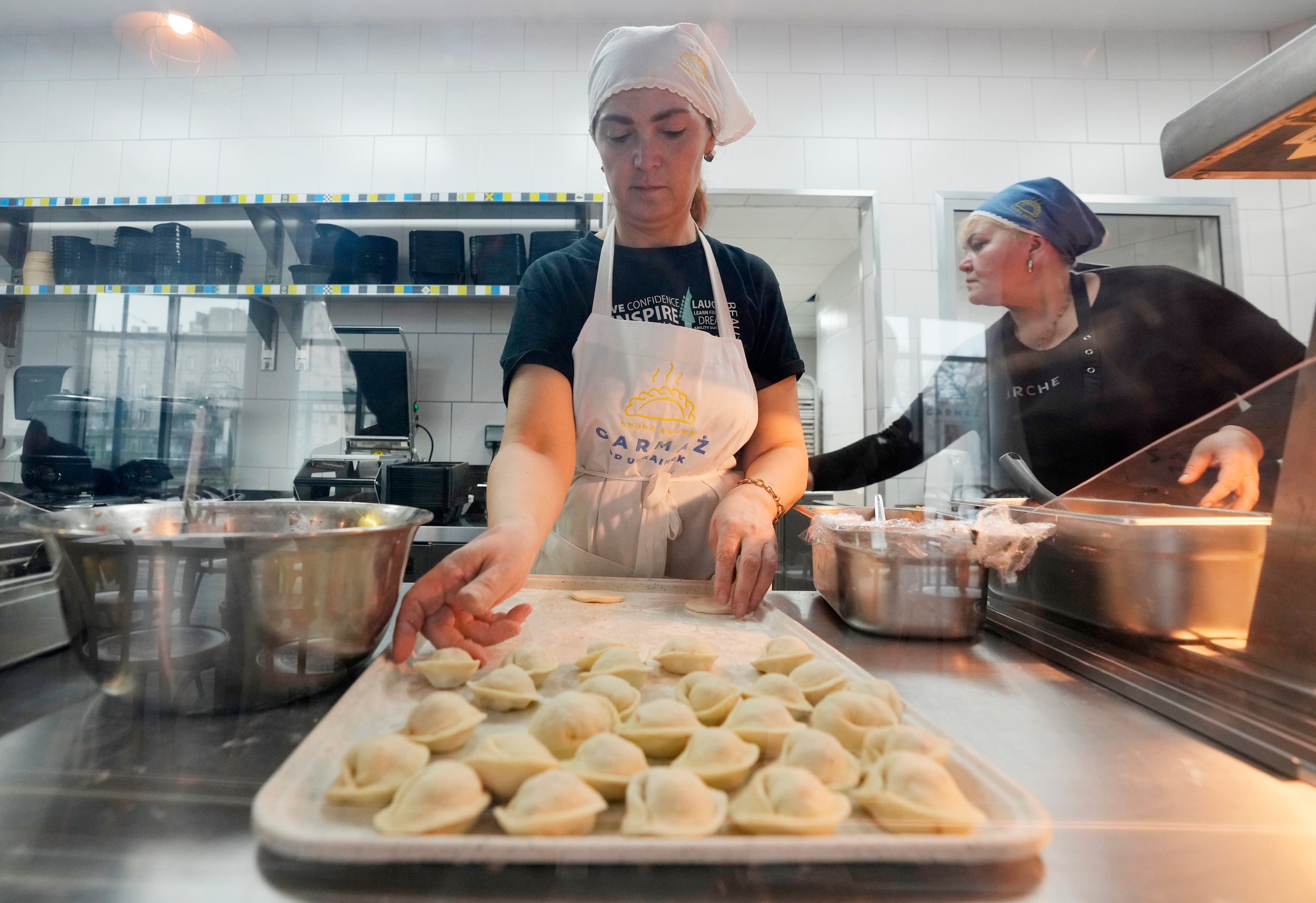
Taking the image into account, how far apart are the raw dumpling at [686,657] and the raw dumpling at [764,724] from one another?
0.12 m

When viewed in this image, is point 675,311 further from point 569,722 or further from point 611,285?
point 569,722

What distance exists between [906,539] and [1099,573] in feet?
0.73

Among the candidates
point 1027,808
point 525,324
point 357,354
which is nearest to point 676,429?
point 525,324

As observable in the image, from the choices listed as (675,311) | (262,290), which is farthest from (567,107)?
(262,290)

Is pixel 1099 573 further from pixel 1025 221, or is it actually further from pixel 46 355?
pixel 46 355

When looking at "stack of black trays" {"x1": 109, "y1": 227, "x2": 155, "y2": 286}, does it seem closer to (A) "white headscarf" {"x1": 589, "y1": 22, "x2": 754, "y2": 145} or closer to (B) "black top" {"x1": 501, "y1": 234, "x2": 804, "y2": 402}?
(B) "black top" {"x1": 501, "y1": 234, "x2": 804, "y2": 402}

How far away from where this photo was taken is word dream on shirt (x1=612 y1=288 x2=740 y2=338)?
3.94 feet

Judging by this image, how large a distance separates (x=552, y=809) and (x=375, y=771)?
13cm

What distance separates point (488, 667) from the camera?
2.20 feet

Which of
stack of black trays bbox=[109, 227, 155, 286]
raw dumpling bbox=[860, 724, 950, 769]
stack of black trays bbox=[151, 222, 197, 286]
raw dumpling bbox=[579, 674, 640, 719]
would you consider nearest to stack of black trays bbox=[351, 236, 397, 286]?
stack of black trays bbox=[151, 222, 197, 286]

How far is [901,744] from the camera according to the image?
455 mm

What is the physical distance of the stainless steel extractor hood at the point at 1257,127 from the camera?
0.52 m

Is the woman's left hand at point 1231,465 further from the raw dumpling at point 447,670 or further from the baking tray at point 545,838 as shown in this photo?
the raw dumpling at point 447,670

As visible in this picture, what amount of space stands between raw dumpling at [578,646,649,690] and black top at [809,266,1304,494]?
25.7 inches
